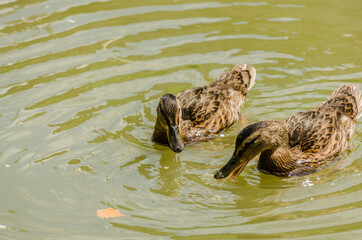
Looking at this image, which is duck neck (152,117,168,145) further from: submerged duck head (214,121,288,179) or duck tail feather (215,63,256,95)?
duck tail feather (215,63,256,95)

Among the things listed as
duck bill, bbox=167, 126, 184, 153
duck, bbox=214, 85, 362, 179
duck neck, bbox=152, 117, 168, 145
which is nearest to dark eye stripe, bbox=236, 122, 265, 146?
duck, bbox=214, 85, 362, 179

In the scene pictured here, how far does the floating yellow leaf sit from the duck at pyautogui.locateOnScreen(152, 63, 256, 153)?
59.3 inches

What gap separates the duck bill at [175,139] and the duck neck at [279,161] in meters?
1.13

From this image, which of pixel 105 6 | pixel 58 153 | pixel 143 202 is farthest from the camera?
pixel 105 6

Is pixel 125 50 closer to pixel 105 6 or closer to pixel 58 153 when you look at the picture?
pixel 105 6

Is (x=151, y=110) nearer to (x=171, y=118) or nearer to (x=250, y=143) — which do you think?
(x=171, y=118)

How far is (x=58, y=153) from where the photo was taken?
8102 millimetres

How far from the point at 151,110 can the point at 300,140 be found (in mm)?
2414

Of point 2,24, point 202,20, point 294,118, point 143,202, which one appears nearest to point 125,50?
point 202,20

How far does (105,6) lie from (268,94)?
455 cm

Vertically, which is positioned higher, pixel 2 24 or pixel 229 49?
pixel 2 24

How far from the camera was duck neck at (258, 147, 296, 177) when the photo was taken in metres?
7.70

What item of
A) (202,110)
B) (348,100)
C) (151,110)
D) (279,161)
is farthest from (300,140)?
(151,110)

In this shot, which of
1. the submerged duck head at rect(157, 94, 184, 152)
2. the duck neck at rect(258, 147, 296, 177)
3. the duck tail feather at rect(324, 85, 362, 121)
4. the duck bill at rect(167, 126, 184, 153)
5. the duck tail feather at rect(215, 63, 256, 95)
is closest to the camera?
the duck neck at rect(258, 147, 296, 177)
